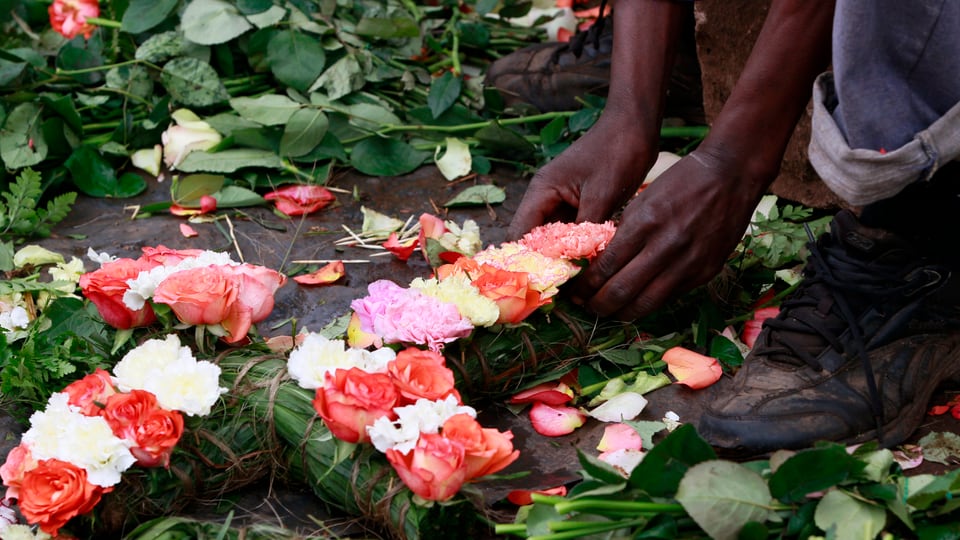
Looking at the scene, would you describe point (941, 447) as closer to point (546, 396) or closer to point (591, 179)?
point (546, 396)

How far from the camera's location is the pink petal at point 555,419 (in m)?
1.76

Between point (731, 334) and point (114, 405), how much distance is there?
3.81ft

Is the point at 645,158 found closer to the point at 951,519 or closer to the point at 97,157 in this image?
the point at 951,519

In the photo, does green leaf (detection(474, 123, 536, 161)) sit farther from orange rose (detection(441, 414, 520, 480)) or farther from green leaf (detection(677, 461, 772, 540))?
green leaf (detection(677, 461, 772, 540))

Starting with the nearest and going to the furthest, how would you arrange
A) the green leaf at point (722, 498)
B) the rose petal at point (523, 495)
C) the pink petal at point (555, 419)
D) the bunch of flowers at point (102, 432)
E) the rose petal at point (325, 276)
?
the green leaf at point (722, 498), the bunch of flowers at point (102, 432), the rose petal at point (523, 495), the pink petal at point (555, 419), the rose petal at point (325, 276)

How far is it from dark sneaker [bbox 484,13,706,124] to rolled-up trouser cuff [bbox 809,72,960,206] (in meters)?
1.36

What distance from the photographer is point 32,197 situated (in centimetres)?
242

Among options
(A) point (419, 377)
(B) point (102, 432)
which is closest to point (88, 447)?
(B) point (102, 432)

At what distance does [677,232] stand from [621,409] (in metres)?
0.33

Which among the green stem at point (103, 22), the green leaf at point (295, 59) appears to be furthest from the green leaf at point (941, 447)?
the green stem at point (103, 22)

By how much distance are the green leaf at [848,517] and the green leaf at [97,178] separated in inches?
81.2

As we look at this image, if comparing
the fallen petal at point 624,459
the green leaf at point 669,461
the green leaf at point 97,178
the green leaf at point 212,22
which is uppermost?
the green leaf at point 669,461

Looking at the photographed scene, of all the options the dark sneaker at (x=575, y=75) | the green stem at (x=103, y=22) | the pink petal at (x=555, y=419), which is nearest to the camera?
the pink petal at (x=555, y=419)

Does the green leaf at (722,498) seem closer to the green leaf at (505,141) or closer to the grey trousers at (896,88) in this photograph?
the grey trousers at (896,88)
